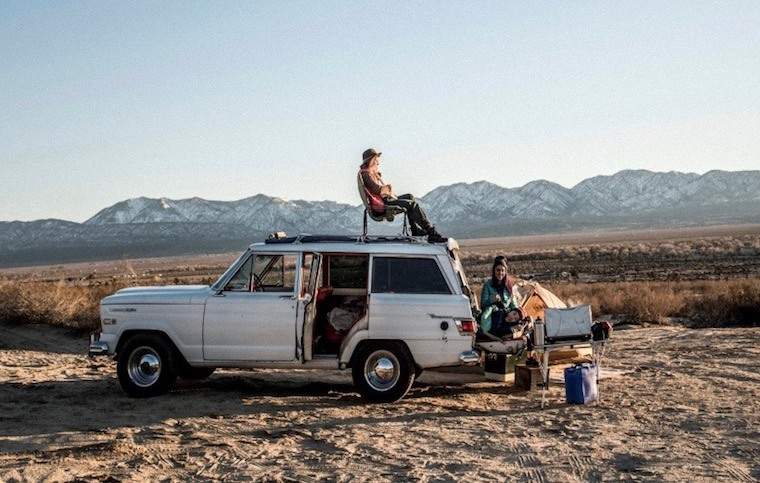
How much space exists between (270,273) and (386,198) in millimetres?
1890

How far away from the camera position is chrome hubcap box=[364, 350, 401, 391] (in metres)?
10.4

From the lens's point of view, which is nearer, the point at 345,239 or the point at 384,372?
the point at 384,372

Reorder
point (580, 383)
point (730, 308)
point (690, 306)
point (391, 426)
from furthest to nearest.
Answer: point (690, 306)
point (730, 308)
point (580, 383)
point (391, 426)

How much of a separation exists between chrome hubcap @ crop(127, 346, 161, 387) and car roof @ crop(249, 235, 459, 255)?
2003mm

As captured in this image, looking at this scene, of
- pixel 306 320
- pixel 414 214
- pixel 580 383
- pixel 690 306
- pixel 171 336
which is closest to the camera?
pixel 580 383

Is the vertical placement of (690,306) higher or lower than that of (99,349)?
lower

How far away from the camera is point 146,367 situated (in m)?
10.8

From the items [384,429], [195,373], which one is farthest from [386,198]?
[195,373]

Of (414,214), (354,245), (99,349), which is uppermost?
(414,214)

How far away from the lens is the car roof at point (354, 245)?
10.5 meters

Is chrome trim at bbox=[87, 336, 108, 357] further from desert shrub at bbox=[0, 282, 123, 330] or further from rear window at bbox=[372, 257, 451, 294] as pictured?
desert shrub at bbox=[0, 282, 123, 330]

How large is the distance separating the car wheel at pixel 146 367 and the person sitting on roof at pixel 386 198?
344 centimetres

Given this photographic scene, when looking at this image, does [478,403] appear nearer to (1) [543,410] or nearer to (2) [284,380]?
(1) [543,410]

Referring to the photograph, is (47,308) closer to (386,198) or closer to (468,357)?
(386,198)
